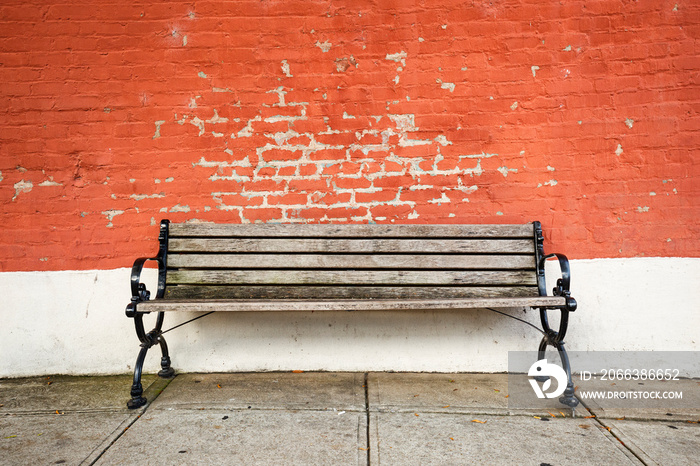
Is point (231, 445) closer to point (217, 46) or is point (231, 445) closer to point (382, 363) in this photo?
point (382, 363)

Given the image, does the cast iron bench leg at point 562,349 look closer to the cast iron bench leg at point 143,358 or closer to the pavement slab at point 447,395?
the pavement slab at point 447,395

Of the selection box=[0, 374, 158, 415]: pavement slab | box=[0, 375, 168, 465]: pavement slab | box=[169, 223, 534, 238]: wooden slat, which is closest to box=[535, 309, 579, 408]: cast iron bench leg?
box=[169, 223, 534, 238]: wooden slat

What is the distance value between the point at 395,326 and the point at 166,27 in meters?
2.65

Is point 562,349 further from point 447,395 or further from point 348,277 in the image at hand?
point 348,277

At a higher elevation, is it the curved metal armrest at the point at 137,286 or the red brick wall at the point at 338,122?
the red brick wall at the point at 338,122

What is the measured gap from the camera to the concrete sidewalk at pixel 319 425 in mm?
2205

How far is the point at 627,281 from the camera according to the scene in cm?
323

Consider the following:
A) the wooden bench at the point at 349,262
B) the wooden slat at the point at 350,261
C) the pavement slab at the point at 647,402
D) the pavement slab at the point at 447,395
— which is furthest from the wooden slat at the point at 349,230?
the pavement slab at the point at 647,402

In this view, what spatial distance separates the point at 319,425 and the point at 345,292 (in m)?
0.86

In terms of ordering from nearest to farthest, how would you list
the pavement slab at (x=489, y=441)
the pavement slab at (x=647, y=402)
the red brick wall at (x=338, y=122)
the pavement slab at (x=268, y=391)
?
1. the pavement slab at (x=489, y=441)
2. the pavement slab at (x=647, y=402)
3. the pavement slab at (x=268, y=391)
4. the red brick wall at (x=338, y=122)

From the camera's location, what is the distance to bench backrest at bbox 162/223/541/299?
9.97 ft

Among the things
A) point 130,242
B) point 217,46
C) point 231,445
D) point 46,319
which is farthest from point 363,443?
point 217,46

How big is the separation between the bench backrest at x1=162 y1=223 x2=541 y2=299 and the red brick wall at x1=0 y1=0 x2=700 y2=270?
0.64ft

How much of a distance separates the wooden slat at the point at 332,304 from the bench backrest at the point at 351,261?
263mm
